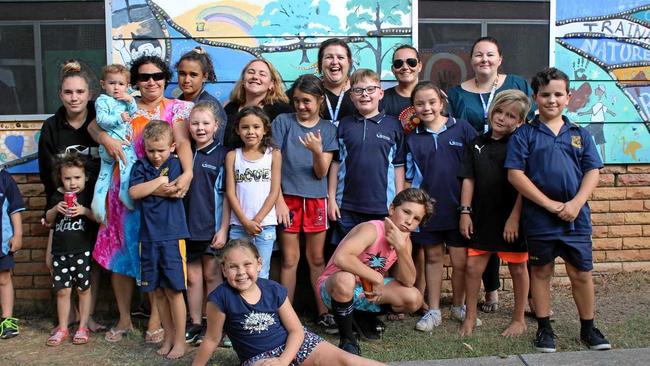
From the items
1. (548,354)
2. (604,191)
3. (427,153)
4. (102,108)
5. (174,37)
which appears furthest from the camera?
(604,191)

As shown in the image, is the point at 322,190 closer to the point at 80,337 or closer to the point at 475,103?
the point at 475,103

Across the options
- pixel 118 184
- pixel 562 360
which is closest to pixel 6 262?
pixel 118 184

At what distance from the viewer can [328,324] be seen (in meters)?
4.76

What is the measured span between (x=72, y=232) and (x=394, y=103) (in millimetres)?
2379

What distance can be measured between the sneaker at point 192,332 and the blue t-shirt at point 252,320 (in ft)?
2.91

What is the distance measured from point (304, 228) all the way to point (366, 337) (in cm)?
83

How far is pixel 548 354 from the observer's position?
13.6ft

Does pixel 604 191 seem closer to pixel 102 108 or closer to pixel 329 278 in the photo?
pixel 329 278

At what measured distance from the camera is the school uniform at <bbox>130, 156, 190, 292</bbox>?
424cm

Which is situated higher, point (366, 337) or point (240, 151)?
point (240, 151)

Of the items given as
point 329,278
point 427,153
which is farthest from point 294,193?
point 427,153

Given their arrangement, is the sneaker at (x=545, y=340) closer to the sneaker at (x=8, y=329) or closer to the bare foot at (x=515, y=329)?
the bare foot at (x=515, y=329)

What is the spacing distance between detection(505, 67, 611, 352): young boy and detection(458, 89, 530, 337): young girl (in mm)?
145

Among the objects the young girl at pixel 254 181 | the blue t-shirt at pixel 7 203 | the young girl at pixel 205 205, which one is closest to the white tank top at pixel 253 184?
the young girl at pixel 254 181
